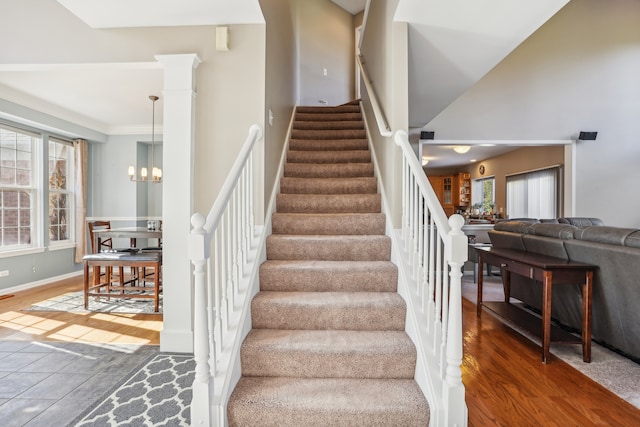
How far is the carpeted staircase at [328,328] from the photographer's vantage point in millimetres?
1550

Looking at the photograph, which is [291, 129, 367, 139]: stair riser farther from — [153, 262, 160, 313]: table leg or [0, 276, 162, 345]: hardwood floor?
[0, 276, 162, 345]: hardwood floor

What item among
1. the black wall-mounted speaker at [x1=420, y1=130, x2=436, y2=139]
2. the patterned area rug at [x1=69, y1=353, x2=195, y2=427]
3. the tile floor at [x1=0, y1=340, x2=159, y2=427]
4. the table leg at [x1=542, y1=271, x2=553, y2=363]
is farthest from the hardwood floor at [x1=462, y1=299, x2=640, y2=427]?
the black wall-mounted speaker at [x1=420, y1=130, x2=436, y2=139]

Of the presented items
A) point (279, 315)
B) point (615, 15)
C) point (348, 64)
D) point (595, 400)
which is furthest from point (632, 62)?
point (279, 315)

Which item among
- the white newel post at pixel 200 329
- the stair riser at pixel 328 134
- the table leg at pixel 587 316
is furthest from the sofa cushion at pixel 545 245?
the white newel post at pixel 200 329

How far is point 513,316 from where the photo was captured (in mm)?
2980

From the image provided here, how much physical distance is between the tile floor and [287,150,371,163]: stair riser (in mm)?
A: 2380

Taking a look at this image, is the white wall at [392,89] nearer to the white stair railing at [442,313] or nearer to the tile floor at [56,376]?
the white stair railing at [442,313]

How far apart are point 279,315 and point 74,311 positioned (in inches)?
119

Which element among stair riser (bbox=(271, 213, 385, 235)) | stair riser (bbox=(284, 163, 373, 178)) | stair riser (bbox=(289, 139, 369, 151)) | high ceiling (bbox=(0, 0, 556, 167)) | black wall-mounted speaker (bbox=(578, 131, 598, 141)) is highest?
high ceiling (bbox=(0, 0, 556, 167))

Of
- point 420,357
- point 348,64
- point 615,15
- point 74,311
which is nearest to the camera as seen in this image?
point 420,357

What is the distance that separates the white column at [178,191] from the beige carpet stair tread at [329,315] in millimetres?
835

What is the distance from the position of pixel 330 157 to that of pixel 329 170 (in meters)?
0.33

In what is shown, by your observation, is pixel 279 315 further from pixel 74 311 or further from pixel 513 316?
pixel 74 311

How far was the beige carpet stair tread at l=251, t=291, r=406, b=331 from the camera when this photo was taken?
2.00m
